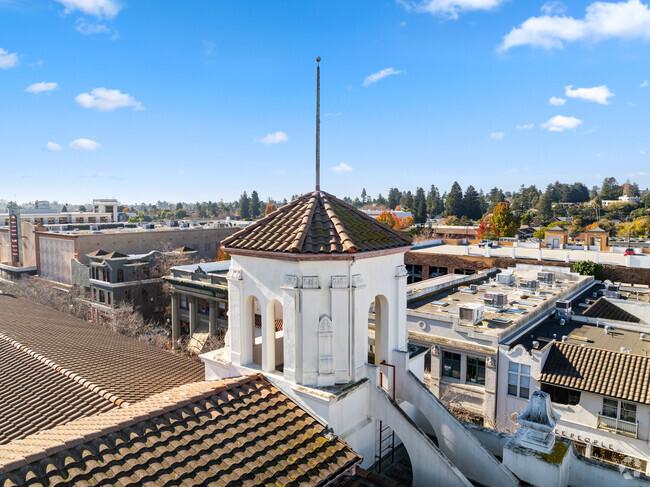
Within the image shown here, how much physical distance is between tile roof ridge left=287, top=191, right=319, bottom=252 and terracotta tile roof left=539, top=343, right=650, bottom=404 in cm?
1887

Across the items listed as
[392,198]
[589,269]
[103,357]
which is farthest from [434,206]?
[103,357]

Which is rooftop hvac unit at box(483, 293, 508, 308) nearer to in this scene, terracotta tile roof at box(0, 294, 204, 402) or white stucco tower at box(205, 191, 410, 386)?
terracotta tile roof at box(0, 294, 204, 402)

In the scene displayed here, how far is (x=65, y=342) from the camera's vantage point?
52.2 ft

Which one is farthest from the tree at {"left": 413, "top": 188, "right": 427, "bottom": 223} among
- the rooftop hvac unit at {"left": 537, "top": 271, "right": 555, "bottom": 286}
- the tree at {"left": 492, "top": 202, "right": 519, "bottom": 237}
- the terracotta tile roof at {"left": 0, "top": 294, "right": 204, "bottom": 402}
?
the terracotta tile roof at {"left": 0, "top": 294, "right": 204, "bottom": 402}

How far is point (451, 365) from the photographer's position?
2647 centimetres

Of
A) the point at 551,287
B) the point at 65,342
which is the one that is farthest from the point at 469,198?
the point at 65,342

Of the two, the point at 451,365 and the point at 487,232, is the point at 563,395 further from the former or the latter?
the point at 487,232

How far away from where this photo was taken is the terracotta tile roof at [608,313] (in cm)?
3162

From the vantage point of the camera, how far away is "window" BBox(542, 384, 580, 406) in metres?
22.5

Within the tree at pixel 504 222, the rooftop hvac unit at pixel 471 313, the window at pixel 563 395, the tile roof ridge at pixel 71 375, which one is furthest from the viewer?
Answer: the tree at pixel 504 222

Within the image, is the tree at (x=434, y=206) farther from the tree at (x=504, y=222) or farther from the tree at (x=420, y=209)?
the tree at (x=504, y=222)

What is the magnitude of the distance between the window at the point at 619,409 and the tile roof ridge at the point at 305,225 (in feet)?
64.3

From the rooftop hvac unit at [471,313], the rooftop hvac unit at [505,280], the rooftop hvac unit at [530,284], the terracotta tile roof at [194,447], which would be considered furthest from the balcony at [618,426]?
the terracotta tile roof at [194,447]

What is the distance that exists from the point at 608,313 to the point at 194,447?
33.5 metres
